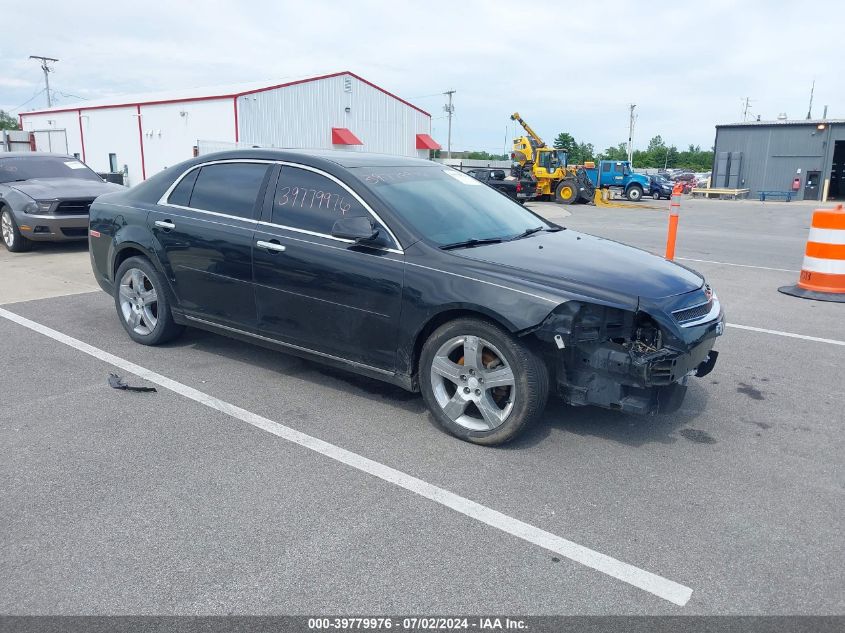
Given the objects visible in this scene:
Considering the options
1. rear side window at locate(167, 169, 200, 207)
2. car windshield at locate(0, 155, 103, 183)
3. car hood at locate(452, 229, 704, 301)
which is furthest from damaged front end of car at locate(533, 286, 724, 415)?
car windshield at locate(0, 155, 103, 183)

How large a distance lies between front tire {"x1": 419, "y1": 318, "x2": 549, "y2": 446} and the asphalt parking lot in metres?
0.14

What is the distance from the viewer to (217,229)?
4.84 meters

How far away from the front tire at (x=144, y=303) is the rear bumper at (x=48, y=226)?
17.4 feet

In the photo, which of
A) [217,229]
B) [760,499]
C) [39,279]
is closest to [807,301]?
[760,499]

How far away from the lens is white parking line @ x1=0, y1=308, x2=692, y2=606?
2688 millimetres

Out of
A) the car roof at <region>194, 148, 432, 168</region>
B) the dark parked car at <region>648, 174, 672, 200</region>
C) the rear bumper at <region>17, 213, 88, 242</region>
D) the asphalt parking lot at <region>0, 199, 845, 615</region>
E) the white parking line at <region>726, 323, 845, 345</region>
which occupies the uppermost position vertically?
the car roof at <region>194, 148, 432, 168</region>

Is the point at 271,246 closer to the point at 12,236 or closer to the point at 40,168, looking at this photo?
the point at 12,236

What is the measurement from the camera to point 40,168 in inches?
451

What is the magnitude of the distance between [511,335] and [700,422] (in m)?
1.52

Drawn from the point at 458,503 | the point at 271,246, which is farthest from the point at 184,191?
the point at 458,503

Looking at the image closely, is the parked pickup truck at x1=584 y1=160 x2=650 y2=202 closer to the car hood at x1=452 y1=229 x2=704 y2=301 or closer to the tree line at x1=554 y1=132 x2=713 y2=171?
the car hood at x1=452 y1=229 x2=704 y2=301

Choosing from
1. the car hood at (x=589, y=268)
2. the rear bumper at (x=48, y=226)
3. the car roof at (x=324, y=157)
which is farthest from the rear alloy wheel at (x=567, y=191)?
the car hood at (x=589, y=268)

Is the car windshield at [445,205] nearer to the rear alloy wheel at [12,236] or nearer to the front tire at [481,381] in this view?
the front tire at [481,381]

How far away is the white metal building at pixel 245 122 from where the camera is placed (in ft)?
93.3
